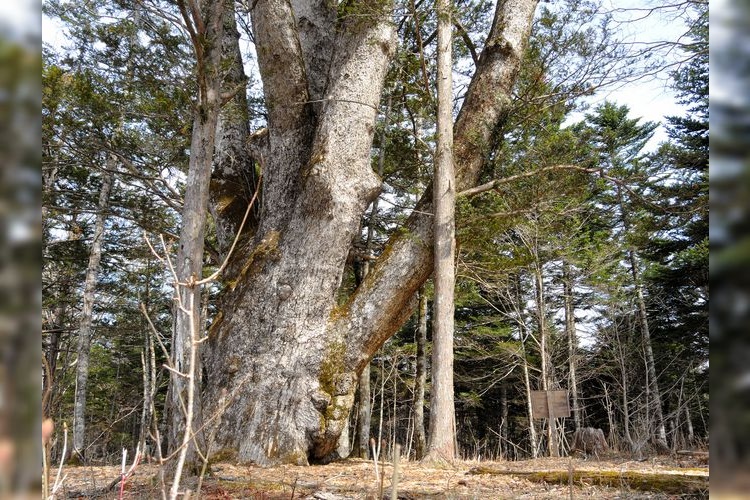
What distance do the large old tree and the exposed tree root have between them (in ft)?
7.62

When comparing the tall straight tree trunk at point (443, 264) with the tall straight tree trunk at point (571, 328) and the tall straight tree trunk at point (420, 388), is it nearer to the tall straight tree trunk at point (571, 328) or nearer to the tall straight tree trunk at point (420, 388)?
the tall straight tree trunk at point (420, 388)

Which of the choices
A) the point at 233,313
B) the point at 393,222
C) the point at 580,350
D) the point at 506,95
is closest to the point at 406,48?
the point at 506,95

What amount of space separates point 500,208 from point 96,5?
625 centimetres

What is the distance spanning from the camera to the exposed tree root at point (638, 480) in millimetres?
3123

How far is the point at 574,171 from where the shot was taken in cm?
750

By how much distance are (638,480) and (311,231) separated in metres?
3.89

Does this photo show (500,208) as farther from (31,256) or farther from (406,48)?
(31,256)

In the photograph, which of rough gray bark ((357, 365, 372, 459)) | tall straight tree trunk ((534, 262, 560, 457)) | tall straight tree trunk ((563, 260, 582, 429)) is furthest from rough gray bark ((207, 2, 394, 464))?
tall straight tree trunk ((563, 260, 582, 429))

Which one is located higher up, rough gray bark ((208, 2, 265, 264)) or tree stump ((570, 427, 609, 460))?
rough gray bark ((208, 2, 265, 264))

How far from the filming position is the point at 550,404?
7363mm

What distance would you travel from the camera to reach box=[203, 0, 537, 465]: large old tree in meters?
5.38

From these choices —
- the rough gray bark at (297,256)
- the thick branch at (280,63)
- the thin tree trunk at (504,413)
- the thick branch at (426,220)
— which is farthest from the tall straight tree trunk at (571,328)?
the thick branch at (280,63)

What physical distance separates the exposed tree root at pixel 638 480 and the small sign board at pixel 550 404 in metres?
3.42

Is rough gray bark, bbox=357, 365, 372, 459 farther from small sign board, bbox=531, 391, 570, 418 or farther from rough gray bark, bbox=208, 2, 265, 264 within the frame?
rough gray bark, bbox=208, 2, 265, 264
